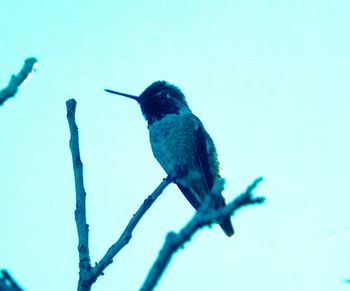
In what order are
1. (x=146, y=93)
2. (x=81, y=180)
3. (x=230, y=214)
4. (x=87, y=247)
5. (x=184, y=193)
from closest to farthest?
(x=230, y=214) < (x=87, y=247) < (x=81, y=180) < (x=184, y=193) < (x=146, y=93)

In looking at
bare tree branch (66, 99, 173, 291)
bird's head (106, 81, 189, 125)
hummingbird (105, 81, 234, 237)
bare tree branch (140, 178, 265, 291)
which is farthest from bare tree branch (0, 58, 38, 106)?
bird's head (106, 81, 189, 125)

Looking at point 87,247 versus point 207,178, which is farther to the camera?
point 207,178

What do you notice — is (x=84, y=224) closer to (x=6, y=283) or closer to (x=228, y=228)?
(x=6, y=283)

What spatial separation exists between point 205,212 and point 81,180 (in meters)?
1.44

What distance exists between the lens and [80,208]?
2.74 meters

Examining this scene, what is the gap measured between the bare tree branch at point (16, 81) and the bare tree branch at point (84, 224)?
1.02 metres

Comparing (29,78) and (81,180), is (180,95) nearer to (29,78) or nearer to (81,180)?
(81,180)

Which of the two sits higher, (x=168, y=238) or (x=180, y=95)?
(x=180, y=95)

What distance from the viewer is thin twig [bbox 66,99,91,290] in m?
2.56

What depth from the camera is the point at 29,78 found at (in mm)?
1720

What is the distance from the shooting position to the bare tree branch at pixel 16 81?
169 centimetres

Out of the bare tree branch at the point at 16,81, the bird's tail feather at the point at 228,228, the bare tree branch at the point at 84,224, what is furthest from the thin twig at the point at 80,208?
the bird's tail feather at the point at 228,228

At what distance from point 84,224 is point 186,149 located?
14.4 ft

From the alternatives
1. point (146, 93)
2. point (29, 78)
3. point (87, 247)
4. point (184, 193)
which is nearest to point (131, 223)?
point (87, 247)
